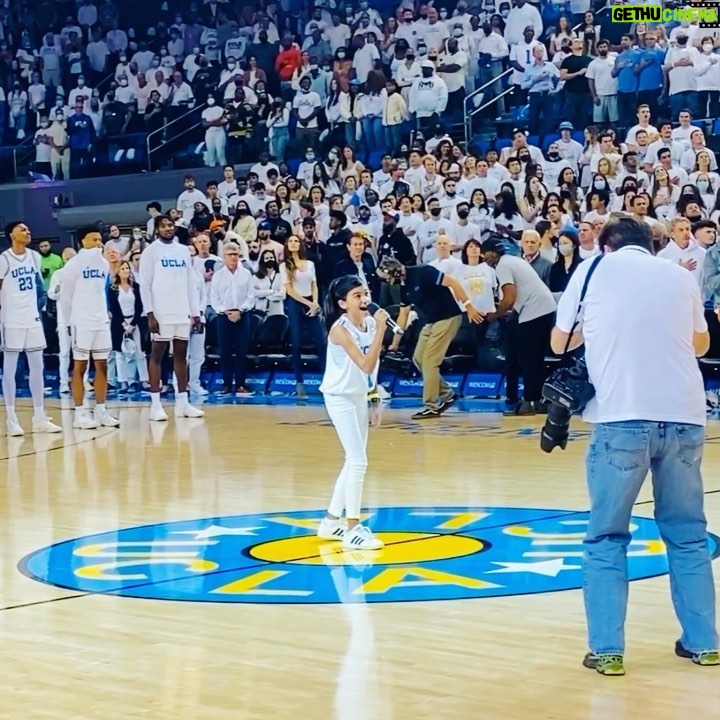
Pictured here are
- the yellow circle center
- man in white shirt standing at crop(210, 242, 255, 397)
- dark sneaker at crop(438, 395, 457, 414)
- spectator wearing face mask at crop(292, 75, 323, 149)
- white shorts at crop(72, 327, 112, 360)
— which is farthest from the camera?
spectator wearing face mask at crop(292, 75, 323, 149)

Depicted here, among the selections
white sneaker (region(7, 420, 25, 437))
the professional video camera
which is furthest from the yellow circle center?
white sneaker (region(7, 420, 25, 437))

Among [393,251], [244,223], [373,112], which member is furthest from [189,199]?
[393,251]

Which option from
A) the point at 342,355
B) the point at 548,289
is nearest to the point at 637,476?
the point at 342,355

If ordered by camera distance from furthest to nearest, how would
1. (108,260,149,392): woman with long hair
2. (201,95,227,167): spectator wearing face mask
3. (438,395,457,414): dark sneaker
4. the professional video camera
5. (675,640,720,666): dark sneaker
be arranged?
(201,95,227,167): spectator wearing face mask
(108,260,149,392): woman with long hair
(438,395,457,414): dark sneaker
the professional video camera
(675,640,720,666): dark sneaker

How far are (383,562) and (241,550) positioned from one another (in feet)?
2.74

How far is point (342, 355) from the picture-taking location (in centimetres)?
770


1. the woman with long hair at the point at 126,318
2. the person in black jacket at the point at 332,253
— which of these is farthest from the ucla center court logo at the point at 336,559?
the woman with long hair at the point at 126,318

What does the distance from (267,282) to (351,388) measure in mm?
10438

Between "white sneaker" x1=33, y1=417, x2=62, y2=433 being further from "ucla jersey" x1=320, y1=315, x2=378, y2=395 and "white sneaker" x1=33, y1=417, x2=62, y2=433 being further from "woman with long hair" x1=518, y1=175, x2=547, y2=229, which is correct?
"ucla jersey" x1=320, y1=315, x2=378, y2=395

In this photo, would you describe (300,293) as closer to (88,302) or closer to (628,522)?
(88,302)

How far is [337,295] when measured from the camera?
7.76 metres

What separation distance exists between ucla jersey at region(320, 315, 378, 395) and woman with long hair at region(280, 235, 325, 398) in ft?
29.8

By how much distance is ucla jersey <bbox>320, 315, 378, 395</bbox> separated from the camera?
768 cm

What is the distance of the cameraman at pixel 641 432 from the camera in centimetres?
490
